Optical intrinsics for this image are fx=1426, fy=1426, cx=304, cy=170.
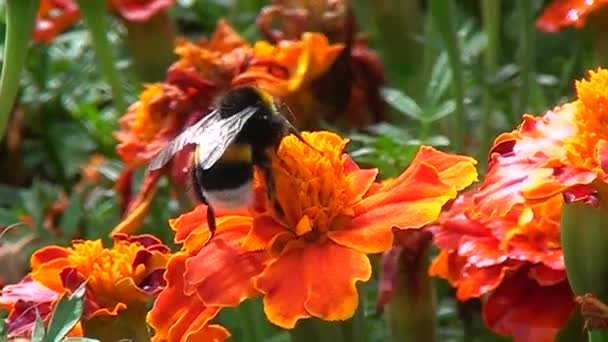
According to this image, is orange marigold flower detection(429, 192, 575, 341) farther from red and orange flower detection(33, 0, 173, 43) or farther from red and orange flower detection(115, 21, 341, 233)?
red and orange flower detection(33, 0, 173, 43)

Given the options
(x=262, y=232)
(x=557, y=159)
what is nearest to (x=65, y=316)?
(x=262, y=232)

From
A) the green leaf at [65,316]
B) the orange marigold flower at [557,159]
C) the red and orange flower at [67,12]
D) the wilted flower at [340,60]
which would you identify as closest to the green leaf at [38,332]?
the green leaf at [65,316]

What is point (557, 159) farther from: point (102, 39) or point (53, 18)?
point (53, 18)

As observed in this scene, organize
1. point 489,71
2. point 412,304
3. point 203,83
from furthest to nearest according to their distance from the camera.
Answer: point 489,71, point 203,83, point 412,304

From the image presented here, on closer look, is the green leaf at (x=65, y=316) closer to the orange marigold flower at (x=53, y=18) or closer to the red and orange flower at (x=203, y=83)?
the red and orange flower at (x=203, y=83)

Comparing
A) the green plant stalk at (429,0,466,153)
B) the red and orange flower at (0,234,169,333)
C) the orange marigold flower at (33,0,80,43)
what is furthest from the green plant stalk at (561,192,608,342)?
the orange marigold flower at (33,0,80,43)

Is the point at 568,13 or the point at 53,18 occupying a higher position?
the point at 568,13
